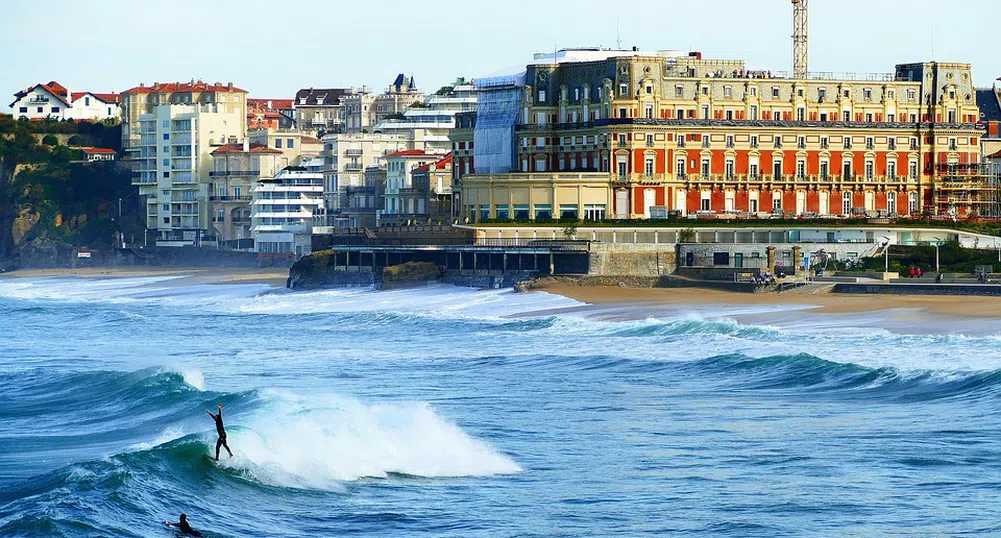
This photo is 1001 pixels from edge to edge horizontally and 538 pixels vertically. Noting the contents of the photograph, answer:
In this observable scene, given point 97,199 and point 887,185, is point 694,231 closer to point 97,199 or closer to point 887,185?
point 887,185

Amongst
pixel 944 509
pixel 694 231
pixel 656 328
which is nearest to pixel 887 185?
pixel 694 231

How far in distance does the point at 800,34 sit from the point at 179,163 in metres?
69.7

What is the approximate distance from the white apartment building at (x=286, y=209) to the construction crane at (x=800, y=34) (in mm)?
43554

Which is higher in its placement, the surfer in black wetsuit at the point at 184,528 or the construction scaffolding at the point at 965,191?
the construction scaffolding at the point at 965,191

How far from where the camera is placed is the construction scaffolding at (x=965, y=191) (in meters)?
116

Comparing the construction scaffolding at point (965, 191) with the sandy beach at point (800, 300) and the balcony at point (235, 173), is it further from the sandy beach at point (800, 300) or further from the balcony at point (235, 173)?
the balcony at point (235, 173)

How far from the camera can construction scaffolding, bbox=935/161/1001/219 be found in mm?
116188

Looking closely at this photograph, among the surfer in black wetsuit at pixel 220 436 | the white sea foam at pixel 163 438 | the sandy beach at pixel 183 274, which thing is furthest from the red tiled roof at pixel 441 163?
the surfer in black wetsuit at pixel 220 436

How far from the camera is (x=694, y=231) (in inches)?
3917

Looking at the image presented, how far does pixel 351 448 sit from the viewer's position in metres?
42.8

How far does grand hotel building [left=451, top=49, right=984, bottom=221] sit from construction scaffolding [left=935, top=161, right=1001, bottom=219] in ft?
0.34

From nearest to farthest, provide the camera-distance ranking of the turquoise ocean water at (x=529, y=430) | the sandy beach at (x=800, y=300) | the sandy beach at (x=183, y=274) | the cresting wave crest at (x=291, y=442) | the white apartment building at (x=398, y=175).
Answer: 1. the turquoise ocean water at (x=529, y=430)
2. the cresting wave crest at (x=291, y=442)
3. the sandy beach at (x=800, y=300)
4. the sandy beach at (x=183, y=274)
5. the white apartment building at (x=398, y=175)

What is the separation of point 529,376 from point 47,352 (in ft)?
76.7

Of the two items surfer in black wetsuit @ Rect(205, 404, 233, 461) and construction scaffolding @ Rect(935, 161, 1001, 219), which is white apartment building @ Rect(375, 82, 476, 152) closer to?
construction scaffolding @ Rect(935, 161, 1001, 219)
